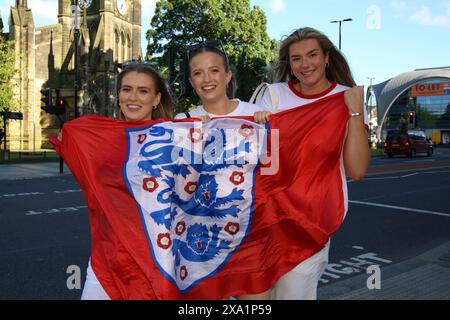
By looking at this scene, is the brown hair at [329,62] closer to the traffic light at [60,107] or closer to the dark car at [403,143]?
the traffic light at [60,107]

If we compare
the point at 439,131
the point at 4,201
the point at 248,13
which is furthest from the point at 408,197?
the point at 439,131

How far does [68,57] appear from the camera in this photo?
47.5 m

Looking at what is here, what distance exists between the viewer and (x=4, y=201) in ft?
36.5

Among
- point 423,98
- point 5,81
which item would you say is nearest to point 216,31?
point 5,81

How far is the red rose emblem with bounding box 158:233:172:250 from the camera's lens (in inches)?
92.6

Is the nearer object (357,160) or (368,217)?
(357,160)

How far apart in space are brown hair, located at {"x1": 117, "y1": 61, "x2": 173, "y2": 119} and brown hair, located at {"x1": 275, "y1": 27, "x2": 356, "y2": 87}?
2.36 feet

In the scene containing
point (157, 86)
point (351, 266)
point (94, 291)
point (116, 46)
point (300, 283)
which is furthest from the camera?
point (116, 46)

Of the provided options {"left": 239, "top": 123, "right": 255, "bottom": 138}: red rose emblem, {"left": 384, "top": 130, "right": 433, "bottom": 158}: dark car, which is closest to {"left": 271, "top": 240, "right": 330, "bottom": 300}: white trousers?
{"left": 239, "top": 123, "right": 255, "bottom": 138}: red rose emblem

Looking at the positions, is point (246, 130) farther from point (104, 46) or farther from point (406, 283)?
point (104, 46)

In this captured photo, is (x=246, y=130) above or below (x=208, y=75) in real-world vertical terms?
below

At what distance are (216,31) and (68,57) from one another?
78.3 ft
